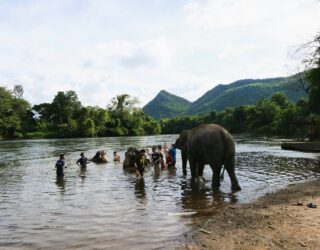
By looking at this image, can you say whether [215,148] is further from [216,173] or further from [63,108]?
[63,108]

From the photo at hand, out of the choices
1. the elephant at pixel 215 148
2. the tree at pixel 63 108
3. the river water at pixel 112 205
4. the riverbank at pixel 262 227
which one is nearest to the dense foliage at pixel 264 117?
the tree at pixel 63 108

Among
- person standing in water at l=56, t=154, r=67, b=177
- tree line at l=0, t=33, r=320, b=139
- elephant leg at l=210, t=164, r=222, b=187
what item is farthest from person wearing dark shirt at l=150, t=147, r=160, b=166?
tree line at l=0, t=33, r=320, b=139

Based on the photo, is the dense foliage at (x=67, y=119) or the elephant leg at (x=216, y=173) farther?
the dense foliage at (x=67, y=119)

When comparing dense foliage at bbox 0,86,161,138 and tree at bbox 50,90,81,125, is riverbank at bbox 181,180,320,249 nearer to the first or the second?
dense foliage at bbox 0,86,161,138

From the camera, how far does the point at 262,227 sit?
9.01 metres

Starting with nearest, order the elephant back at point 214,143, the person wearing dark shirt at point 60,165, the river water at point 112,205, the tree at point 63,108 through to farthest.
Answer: the river water at point 112,205 < the elephant back at point 214,143 < the person wearing dark shirt at point 60,165 < the tree at point 63,108

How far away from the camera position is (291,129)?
80.5m

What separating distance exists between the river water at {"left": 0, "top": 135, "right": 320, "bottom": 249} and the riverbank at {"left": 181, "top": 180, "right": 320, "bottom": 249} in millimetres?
595

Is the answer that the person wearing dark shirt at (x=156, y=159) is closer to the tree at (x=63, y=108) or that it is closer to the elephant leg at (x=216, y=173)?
the elephant leg at (x=216, y=173)

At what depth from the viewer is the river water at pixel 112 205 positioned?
29.7ft

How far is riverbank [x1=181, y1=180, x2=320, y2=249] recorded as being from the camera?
310 inches

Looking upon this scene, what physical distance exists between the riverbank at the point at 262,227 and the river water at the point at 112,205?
595mm

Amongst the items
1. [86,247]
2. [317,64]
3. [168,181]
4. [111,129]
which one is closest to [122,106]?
[111,129]

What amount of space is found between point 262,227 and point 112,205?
5.57m
